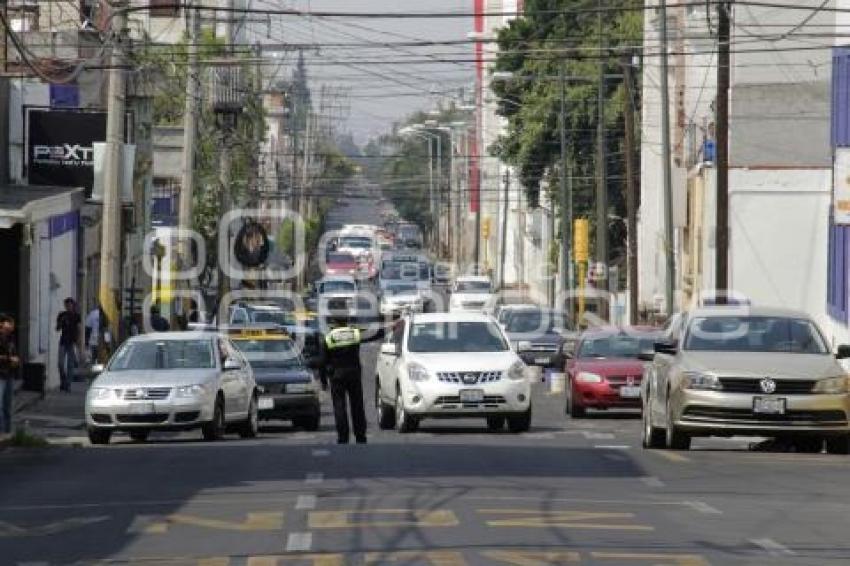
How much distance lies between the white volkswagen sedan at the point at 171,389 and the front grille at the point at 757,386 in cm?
748

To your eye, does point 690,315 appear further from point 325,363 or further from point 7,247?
point 7,247

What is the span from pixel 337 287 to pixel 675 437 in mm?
59810

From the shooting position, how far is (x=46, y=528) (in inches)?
672

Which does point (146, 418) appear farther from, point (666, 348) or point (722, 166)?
point (722, 166)

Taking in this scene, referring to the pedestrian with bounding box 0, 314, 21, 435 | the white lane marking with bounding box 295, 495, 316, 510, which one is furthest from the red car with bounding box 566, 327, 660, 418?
the white lane marking with bounding box 295, 495, 316, 510

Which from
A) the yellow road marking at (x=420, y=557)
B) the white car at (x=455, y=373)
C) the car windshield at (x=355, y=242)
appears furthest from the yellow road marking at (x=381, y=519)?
the car windshield at (x=355, y=242)

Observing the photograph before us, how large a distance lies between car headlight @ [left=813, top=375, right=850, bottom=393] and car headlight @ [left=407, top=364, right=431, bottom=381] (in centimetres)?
703

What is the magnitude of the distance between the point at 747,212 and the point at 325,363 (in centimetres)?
3104

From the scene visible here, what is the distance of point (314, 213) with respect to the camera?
167 metres

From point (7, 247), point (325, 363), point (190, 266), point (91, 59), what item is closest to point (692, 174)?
point (190, 266)

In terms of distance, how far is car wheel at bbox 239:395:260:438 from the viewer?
3112cm

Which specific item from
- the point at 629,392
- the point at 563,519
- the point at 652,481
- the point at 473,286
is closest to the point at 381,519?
the point at 563,519

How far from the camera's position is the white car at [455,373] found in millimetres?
30250

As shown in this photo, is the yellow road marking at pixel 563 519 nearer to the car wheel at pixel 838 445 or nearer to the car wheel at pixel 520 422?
the car wheel at pixel 838 445
